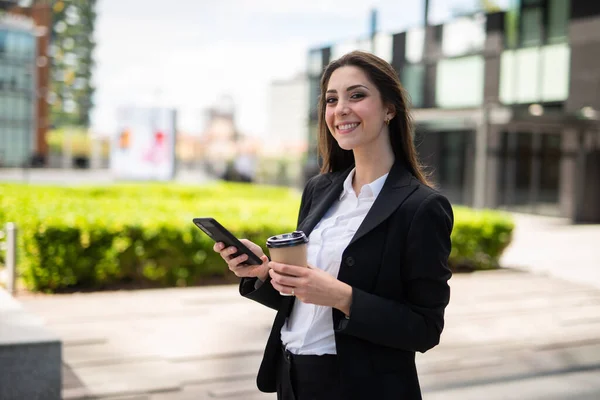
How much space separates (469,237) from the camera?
34.5 ft

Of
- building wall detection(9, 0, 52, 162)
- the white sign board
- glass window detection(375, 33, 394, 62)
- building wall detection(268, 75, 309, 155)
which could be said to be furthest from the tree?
glass window detection(375, 33, 394, 62)

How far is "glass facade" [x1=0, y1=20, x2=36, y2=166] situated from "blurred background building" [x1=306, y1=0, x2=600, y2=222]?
41279mm

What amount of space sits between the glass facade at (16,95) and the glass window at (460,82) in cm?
4082

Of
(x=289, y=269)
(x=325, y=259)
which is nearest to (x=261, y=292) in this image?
(x=325, y=259)

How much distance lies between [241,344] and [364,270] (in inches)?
171

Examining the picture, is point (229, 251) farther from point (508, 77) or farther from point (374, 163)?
point (508, 77)

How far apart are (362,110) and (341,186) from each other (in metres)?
0.33

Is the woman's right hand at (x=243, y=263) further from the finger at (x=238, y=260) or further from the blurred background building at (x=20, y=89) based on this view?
the blurred background building at (x=20, y=89)

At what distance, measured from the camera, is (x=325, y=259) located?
202 centimetres

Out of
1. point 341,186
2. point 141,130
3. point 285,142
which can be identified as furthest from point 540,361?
point 285,142

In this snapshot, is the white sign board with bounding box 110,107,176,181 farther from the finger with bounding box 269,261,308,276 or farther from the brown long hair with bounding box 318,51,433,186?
the finger with bounding box 269,261,308,276

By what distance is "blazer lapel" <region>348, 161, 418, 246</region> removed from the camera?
1903mm

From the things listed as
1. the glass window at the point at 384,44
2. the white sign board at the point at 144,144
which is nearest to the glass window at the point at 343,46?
the glass window at the point at 384,44

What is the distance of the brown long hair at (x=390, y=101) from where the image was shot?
1.99 metres
